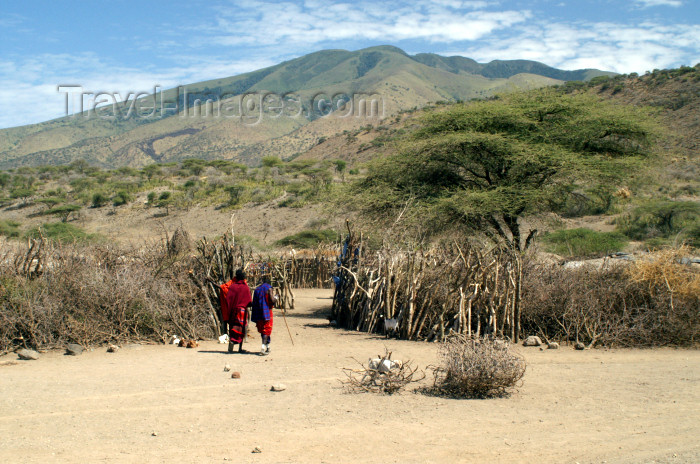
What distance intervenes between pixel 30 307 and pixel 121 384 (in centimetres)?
255

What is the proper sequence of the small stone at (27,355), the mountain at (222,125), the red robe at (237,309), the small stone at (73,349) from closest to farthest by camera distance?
the small stone at (27,355)
the small stone at (73,349)
the red robe at (237,309)
the mountain at (222,125)

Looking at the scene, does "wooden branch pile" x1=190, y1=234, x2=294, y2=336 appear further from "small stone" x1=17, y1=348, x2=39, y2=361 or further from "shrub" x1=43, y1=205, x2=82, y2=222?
"shrub" x1=43, y1=205, x2=82, y2=222

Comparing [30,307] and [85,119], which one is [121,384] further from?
[85,119]

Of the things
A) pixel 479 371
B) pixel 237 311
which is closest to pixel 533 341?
pixel 479 371

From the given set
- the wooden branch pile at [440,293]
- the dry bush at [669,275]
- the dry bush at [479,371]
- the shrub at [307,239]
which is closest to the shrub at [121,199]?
the shrub at [307,239]

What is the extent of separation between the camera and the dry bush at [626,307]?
912 centimetres

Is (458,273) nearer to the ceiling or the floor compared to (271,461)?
nearer to the ceiling

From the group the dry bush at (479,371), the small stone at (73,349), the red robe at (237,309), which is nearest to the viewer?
the dry bush at (479,371)

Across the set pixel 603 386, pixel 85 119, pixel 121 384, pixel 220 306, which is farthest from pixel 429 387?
pixel 85 119

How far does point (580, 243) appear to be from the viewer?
20750 mm

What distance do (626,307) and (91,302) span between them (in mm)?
8759

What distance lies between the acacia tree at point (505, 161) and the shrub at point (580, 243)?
5.66 meters

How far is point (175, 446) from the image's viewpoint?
4.59 m

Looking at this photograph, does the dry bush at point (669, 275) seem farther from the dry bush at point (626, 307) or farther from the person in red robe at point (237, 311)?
the person in red robe at point (237, 311)
